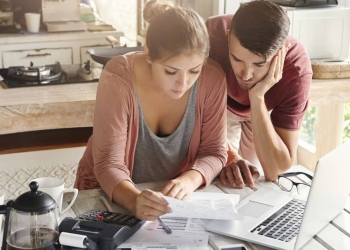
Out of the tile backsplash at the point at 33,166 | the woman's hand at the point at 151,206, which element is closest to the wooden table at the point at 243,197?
the woman's hand at the point at 151,206

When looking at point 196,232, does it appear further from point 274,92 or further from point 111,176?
point 274,92

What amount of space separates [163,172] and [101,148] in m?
0.25

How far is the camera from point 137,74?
5.47 feet

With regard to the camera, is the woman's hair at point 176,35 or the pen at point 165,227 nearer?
the pen at point 165,227

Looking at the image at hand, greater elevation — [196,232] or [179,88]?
[179,88]

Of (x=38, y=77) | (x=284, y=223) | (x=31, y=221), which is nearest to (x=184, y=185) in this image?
(x=284, y=223)

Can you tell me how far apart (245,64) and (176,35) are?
0.25 metres

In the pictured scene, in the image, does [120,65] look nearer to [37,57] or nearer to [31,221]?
[31,221]

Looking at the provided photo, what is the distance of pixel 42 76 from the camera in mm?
2801

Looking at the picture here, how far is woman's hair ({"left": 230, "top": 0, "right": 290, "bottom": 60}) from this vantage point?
1604 millimetres

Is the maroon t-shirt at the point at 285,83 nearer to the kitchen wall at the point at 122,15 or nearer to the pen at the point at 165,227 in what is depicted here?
the pen at the point at 165,227

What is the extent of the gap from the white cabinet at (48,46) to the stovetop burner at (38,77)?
2.20ft

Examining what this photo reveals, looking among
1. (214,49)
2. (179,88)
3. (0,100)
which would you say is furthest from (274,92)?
(0,100)

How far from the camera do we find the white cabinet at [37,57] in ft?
11.8
